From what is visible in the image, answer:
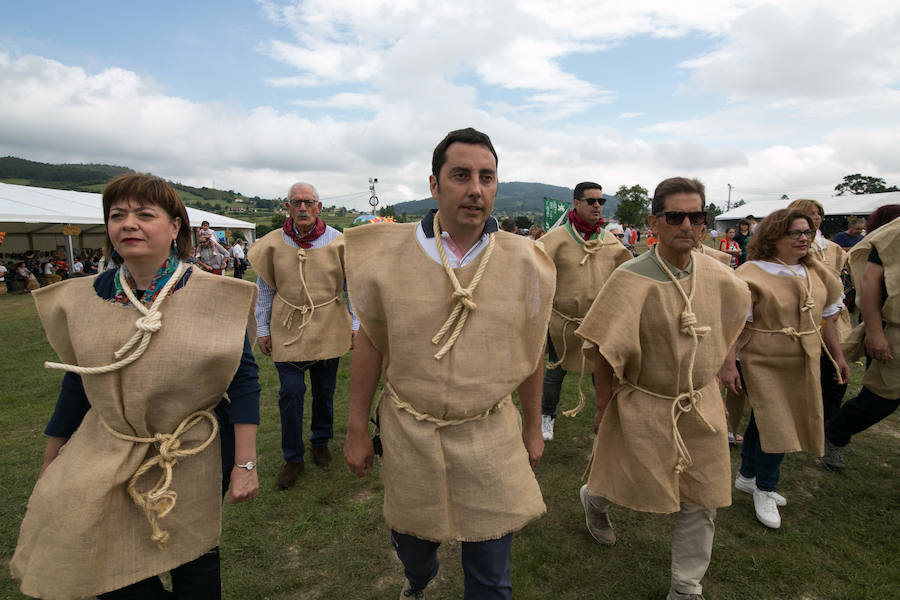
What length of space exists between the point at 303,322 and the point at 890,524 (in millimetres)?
4371

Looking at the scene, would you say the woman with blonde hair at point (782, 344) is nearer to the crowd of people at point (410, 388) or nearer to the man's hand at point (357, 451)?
the crowd of people at point (410, 388)

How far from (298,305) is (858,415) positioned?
4432 mm

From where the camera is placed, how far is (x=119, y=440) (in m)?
1.72

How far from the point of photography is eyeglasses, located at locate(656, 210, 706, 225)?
2.33 meters

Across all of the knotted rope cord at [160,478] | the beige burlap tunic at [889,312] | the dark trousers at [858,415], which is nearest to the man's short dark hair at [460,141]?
the knotted rope cord at [160,478]

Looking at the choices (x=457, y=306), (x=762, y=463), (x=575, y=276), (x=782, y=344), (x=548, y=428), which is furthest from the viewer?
(x=548, y=428)

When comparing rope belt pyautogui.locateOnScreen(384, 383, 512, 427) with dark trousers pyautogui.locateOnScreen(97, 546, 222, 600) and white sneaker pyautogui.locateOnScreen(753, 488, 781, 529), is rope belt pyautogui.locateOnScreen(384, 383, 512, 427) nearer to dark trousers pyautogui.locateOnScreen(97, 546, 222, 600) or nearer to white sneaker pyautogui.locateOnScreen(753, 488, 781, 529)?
dark trousers pyautogui.locateOnScreen(97, 546, 222, 600)

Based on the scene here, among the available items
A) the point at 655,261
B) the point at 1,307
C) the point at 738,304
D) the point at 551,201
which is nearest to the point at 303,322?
the point at 655,261

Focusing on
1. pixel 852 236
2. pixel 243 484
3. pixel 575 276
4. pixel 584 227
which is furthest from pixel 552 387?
pixel 852 236

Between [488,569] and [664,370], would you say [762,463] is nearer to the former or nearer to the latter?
[664,370]

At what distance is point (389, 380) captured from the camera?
75.5 inches

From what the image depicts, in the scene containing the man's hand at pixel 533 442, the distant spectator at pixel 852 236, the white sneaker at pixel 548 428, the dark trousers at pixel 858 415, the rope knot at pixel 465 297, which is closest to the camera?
the rope knot at pixel 465 297

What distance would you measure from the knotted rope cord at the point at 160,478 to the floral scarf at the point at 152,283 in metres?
0.45

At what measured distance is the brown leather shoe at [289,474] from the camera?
3.61 m
